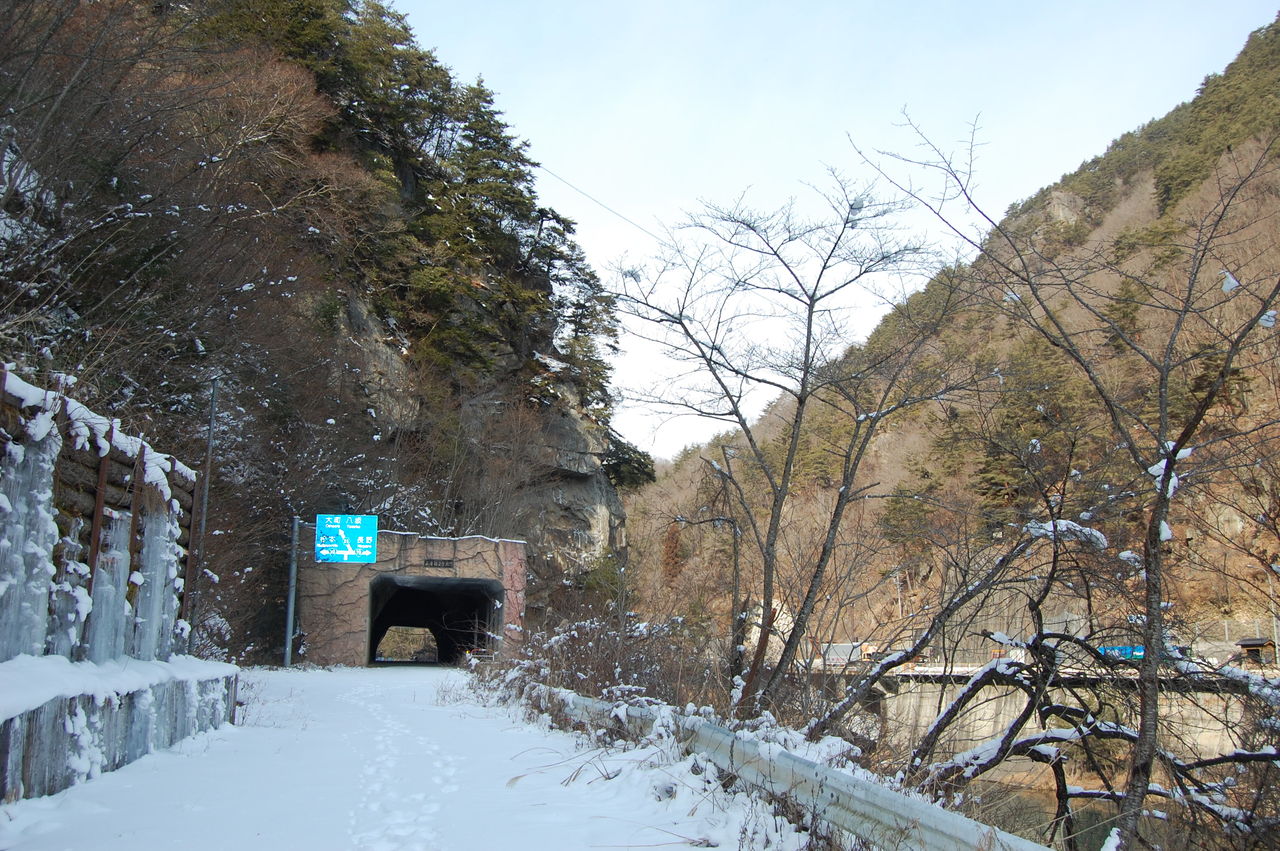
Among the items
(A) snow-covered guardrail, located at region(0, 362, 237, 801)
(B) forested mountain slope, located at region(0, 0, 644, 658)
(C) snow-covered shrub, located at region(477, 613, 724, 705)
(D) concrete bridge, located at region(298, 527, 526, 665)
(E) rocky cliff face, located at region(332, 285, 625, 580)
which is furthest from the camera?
(E) rocky cliff face, located at region(332, 285, 625, 580)

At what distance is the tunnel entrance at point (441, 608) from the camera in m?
26.8

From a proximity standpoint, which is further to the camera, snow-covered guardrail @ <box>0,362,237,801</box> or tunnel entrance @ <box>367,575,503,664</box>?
tunnel entrance @ <box>367,575,503,664</box>

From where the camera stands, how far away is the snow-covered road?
4.34 m

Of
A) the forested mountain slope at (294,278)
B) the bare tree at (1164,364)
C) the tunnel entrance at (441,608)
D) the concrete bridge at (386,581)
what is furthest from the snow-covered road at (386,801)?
the tunnel entrance at (441,608)

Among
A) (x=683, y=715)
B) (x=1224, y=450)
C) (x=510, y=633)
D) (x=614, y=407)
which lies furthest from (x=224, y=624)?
(x=1224, y=450)

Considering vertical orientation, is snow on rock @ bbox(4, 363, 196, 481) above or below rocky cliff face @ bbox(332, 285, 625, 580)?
below

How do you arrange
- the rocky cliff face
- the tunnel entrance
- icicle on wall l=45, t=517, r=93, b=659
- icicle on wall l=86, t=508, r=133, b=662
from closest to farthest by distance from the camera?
icicle on wall l=45, t=517, r=93, b=659, icicle on wall l=86, t=508, r=133, b=662, the tunnel entrance, the rocky cliff face

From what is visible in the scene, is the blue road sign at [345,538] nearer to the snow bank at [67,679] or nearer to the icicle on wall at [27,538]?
the snow bank at [67,679]

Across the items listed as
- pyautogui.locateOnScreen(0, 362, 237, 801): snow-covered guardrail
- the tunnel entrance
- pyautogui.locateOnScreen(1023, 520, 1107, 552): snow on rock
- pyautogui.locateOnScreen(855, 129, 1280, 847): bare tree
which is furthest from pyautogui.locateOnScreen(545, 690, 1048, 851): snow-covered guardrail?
the tunnel entrance

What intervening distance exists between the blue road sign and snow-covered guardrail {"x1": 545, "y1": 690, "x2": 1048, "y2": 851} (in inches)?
772

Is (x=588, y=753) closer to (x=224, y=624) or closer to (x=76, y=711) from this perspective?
(x=76, y=711)

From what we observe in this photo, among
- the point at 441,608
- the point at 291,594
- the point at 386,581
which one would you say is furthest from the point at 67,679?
the point at 441,608

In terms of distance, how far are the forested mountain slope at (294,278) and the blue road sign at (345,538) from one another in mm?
1358

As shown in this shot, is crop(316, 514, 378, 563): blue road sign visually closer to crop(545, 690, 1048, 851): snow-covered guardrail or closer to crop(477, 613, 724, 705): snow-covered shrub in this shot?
crop(477, 613, 724, 705): snow-covered shrub
